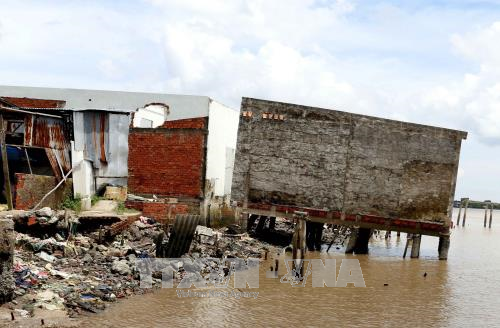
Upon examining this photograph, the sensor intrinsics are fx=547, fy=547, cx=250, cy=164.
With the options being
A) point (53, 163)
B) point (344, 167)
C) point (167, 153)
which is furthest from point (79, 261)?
point (344, 167)

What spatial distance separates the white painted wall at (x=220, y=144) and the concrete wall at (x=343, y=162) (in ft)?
6.20

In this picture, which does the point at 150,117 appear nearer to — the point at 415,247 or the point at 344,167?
the point at 344,167

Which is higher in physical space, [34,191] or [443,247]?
[34,191]

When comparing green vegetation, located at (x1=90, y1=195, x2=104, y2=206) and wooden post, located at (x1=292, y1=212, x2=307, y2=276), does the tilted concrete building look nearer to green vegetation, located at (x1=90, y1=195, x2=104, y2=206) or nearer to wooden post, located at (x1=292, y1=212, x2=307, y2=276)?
wooden post, located at (x1=292, y1=212, x2=307, y2=276)

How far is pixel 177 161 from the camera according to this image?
65.6 feet

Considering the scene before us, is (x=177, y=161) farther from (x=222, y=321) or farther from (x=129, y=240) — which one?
(x=222, y=321)

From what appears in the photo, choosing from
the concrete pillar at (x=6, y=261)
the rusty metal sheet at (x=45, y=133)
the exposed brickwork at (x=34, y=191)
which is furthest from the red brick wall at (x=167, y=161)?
the concrete pillar at (x=6, y=261)

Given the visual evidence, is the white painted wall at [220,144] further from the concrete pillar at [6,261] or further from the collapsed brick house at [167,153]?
the concrete pillar at [6,261]

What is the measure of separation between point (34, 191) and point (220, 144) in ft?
24.1

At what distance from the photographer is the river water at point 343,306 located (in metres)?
10.4

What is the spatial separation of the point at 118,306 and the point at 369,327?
490 cm

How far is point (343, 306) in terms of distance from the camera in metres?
12.3

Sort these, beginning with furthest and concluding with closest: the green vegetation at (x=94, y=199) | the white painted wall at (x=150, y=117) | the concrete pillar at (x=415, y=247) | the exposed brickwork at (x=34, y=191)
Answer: the concrete pillar at (x=415, y=247), the white painted wall at (x=150, y=117), the green vegetation at (x=94, y=199), the exposed brickwork at (x=34, y=191)

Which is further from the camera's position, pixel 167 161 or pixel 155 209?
pixel 167 161
